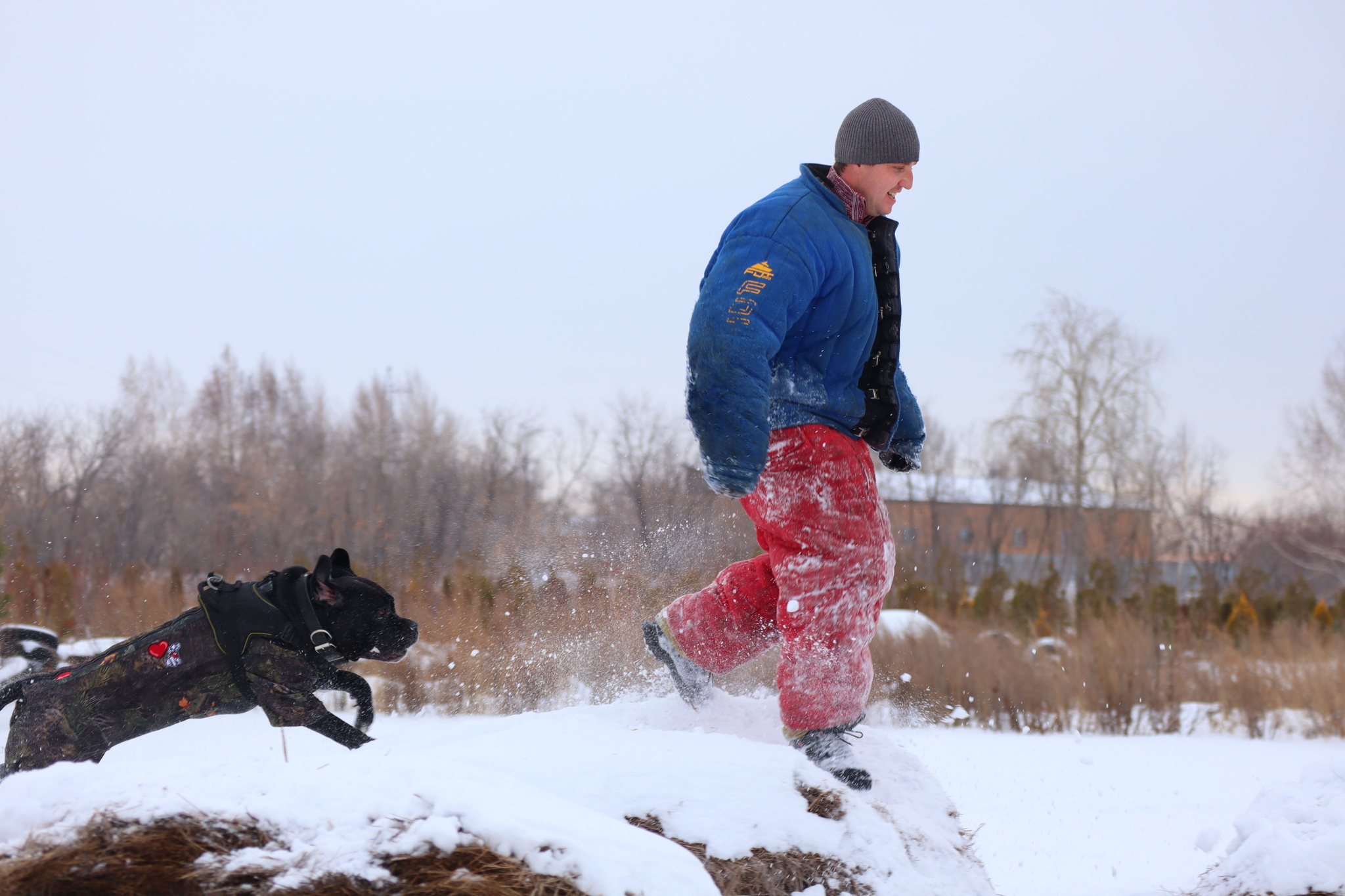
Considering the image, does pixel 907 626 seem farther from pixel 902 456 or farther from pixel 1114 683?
pixel 902 456

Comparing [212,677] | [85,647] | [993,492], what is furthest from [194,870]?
[993,492]

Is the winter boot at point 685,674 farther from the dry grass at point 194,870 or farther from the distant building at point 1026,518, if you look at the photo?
the distant building at point 1026,518

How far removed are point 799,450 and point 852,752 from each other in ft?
2.60

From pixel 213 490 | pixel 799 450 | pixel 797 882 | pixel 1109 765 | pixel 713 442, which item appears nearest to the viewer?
pixel 797 882

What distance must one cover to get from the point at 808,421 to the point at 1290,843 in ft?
4.99

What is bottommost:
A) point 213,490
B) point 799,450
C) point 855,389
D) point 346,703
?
point 346,703

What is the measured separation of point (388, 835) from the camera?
1395 millimetres

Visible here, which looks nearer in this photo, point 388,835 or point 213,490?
point 388,835

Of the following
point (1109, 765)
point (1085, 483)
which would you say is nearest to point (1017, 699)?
point (1109, 765)

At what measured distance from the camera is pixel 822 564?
8.05ft

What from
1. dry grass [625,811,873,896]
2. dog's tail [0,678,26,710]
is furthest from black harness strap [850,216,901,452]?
dog's tail [0,678,26,710]

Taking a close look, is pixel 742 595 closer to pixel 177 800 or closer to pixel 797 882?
pixel 797 882

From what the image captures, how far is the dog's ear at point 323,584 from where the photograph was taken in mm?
2863

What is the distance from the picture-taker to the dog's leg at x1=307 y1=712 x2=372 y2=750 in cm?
256
